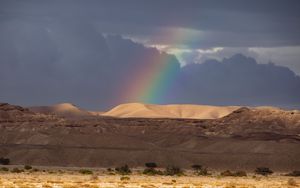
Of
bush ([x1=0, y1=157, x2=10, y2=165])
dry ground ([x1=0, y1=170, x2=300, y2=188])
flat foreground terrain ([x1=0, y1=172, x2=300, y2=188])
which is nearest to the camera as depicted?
dry ground ([x1=0, y1=170, x2=300, y2=188])

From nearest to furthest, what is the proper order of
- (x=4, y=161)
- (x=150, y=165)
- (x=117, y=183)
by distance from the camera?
(x=117, y=183) < (x=150, y=165) < (x=4, y=161)

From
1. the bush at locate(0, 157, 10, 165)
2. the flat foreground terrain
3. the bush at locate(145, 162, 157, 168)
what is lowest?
the flat foreground terrain

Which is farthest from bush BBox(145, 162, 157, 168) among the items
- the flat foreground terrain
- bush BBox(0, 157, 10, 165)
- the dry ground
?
the flat foreground terrain

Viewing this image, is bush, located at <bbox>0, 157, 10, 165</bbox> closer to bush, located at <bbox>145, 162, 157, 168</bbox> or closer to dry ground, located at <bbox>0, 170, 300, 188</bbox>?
bush, located at <bbox>145, 162, 157, 168</bbox>

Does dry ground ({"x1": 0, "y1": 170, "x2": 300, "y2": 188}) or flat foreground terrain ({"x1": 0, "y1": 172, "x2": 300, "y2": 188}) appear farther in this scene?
flat foreground terrain ({"x1": 0, "y1": 172, "x2": 300, "y2": 188})

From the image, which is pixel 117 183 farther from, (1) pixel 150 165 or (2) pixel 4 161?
(2) pixel 4 161

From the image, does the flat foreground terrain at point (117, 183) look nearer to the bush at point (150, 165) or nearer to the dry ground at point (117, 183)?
the dry ground at point (117, 183)

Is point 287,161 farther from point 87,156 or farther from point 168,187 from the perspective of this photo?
point 168,187

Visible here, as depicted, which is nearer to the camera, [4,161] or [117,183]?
[117,183]

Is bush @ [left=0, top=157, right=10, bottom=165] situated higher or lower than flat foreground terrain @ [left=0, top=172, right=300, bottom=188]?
higher

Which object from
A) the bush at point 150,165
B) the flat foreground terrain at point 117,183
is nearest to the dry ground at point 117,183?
the flat foreground terrain at point 117,183

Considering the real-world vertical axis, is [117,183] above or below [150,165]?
below

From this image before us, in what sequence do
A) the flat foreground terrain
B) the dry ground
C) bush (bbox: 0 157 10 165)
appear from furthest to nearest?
bush (bbox: 0 157 10 165), the flat foreground terrain, the dry ground

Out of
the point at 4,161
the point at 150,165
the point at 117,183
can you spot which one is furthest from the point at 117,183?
the point at 4,161
